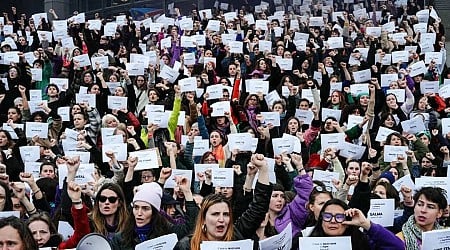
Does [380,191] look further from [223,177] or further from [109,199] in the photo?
[109,199]

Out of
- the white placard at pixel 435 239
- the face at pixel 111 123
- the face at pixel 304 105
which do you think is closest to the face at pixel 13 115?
the face at pixel 111 123

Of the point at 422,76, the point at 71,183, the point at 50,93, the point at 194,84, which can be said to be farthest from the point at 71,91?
the point at 71,183

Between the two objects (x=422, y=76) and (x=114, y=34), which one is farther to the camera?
(x=114, y=34)

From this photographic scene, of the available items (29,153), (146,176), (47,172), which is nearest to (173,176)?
(146,176)

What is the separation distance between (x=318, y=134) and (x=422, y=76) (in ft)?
13.3

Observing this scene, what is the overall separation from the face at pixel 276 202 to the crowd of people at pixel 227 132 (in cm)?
2

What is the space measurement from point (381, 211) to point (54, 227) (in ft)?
8.95

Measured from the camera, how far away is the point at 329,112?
446 inches

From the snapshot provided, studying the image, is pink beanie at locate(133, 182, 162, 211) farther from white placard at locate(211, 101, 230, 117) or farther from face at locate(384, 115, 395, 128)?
face at locate(384, 115, 395, 128)

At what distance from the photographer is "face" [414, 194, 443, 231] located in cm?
577

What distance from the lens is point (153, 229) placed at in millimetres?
5805

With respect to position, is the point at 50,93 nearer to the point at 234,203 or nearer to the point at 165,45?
the point at 165,45

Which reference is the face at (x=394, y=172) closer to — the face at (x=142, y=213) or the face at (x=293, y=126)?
the face at (x=293, y=126)

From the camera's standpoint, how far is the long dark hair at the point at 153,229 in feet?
18.9
